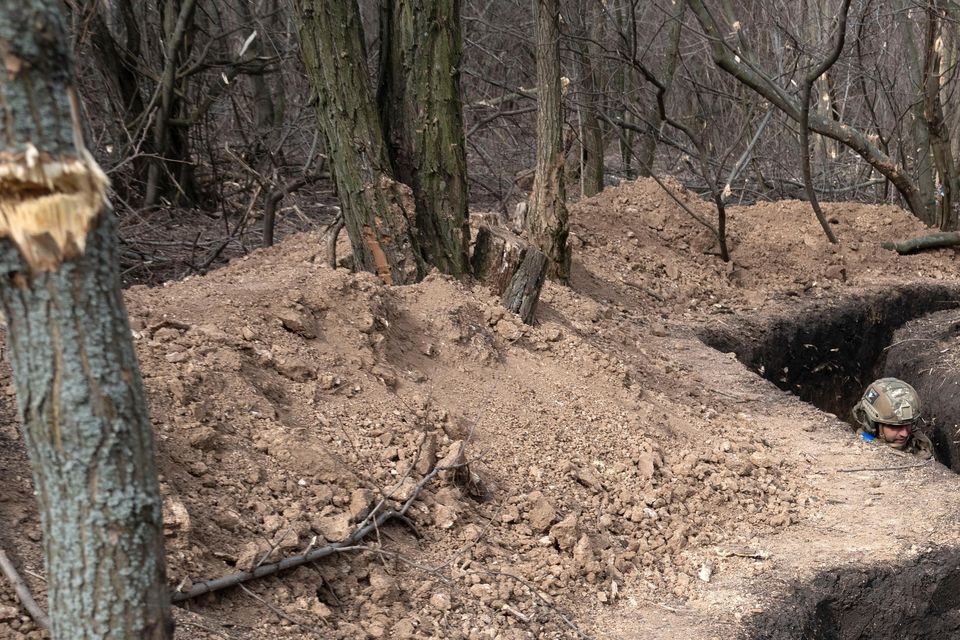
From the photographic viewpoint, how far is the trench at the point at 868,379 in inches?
165

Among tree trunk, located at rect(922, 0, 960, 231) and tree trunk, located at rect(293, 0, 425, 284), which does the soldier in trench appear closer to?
tree trunk, located at rect(293, 0, 425, 284)

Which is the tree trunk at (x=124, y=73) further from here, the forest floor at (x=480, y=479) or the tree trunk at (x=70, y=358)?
the tree trunk at (x=70, y=358)

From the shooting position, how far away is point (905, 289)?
909cm

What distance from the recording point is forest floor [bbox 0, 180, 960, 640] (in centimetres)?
340

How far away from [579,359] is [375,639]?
113 inches

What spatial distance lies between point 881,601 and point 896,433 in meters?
2.44

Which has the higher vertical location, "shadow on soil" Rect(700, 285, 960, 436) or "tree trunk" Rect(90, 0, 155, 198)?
"tree trunk" Rect(90, 0, 155, 198)

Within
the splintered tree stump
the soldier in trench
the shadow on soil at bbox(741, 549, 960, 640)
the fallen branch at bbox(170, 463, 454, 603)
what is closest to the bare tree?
the soldier in trench

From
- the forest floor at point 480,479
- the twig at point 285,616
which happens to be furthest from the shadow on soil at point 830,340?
the twig at point 285,616

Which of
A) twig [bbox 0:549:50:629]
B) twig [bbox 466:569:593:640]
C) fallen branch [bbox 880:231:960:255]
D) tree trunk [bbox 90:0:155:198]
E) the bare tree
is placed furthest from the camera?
fallen branch [bbox 880:231:960:255]

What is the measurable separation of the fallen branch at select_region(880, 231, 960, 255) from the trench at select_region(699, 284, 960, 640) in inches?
30.2

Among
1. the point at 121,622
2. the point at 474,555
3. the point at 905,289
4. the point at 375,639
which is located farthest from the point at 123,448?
the point at 905,289

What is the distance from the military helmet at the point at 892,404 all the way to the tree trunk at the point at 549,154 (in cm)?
255

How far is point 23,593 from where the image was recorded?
256 cm
